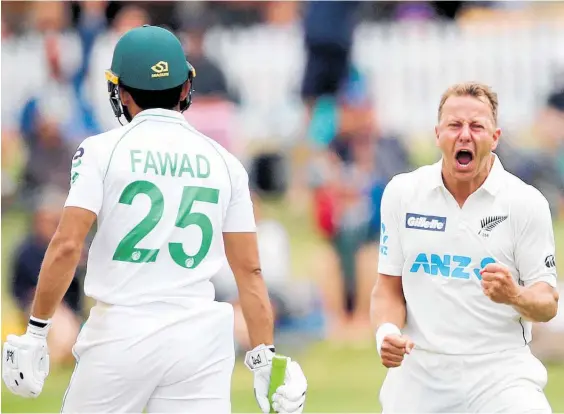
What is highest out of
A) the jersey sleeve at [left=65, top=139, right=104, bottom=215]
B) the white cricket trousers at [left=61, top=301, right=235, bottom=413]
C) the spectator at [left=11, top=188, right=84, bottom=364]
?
the jersey sleeve at [left=65, top=139, right=104, bottom=215]

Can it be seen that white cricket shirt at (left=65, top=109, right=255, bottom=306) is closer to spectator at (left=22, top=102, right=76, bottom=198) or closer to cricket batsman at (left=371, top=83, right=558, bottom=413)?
cricket batsman at (left=371, top=83, right=558, bottom=413)

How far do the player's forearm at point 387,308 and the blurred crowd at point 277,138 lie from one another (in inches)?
204

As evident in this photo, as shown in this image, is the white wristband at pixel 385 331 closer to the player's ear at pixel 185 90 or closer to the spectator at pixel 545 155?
the player's ear at pixel 185 90

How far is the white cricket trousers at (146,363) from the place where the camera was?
5027mm

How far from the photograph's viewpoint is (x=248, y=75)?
15664 mm

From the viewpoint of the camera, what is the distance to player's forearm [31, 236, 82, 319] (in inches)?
196

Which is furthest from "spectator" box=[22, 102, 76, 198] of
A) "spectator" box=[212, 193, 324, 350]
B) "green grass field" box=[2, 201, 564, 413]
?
"spectator" box=[212, 193, 324, 350]

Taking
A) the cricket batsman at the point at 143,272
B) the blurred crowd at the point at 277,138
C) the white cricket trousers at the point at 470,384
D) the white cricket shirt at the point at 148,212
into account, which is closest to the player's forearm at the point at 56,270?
the cricket batsman at the point at 143,272

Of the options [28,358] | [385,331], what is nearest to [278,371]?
[385,331]

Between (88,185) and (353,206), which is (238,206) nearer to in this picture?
(88,185)

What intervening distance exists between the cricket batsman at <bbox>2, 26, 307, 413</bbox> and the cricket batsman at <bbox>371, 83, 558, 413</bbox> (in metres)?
0.83

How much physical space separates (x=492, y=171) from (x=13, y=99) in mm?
10039

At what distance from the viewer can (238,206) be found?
5.38 metres

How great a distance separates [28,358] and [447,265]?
181 centimetres
